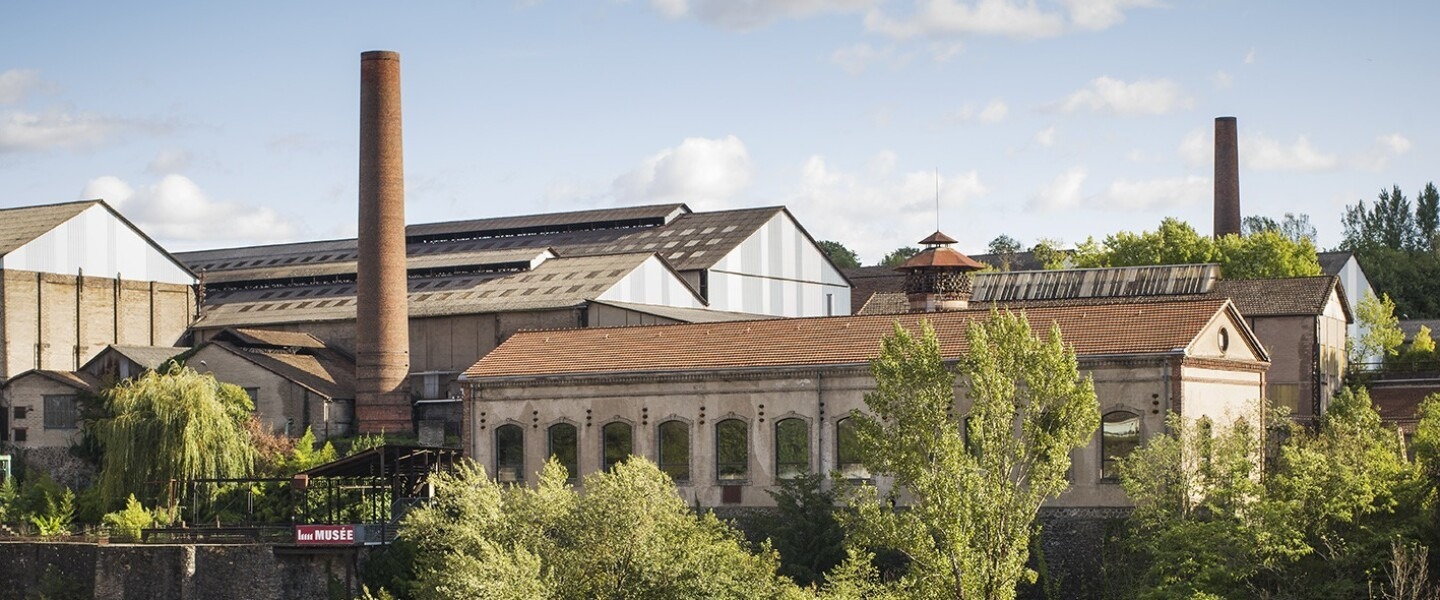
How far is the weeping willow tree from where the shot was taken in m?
51.2

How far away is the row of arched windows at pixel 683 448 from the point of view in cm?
4162

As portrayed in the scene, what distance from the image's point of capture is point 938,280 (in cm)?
4912

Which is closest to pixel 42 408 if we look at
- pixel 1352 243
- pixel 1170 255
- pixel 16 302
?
pixel 16 302

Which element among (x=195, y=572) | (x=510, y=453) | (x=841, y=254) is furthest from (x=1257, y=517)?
(x=841, y=254)

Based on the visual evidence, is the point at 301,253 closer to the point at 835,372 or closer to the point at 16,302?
the point at 16,302

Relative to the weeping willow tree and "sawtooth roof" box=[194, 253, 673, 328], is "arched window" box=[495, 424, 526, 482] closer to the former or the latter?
the weeping willow tree

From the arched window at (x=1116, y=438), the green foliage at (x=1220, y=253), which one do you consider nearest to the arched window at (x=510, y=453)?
the arched window at (x=1116, y=438)

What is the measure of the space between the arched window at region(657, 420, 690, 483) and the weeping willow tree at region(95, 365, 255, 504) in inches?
563

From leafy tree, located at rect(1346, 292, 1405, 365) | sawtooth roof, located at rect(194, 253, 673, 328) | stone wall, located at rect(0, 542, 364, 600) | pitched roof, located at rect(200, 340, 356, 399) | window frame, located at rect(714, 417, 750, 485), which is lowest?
stone wall, located at rect(0, 542, 364, 600)

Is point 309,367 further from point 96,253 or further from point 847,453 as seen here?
point 847,453

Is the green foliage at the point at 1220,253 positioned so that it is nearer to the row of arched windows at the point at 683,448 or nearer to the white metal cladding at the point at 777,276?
the white metal cladding at the point at 777,276

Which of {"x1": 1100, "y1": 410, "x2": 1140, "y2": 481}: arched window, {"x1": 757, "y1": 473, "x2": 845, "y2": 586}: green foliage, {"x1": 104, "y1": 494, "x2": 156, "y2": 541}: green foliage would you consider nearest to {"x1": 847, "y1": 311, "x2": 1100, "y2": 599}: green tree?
{"x1": 757, "y1": 473, "x2": 845, "y2": 586}: green foliage

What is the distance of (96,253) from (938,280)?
32.2m

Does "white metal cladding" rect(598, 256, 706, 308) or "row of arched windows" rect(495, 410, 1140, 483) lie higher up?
"white metal cladding" rect(598, 256, 706, 308)
